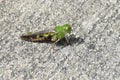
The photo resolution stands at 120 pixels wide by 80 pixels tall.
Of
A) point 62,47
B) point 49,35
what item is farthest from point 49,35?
point 62,47

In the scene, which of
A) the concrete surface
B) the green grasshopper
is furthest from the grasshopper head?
the concrete surface

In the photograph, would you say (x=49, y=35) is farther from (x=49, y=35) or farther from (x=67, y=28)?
(x=67, y=28)

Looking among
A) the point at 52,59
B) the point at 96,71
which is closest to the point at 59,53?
the point at 52,59

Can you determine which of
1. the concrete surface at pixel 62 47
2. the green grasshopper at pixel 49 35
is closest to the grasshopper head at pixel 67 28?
the green grasshopper at pixel 49 35

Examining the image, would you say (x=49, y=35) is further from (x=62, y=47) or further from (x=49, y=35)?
(x=62, y=47)

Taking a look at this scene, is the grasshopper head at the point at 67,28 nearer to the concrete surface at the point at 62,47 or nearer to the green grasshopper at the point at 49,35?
the green grasshopper at the point at 49,35

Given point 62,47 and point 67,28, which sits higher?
point 67,28
